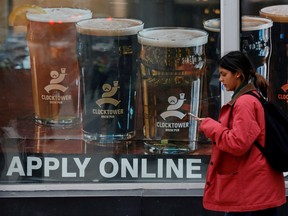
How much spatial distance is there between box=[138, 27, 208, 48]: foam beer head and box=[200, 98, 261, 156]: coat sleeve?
1.55 metres

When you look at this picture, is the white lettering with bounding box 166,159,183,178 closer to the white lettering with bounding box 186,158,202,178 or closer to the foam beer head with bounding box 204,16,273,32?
the white lettering with bounding box 186,158,202,178

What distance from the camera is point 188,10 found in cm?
600

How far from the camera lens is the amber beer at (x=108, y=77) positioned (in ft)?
19.8

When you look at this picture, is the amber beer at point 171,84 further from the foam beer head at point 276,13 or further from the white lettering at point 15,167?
the white lettering at point 15,167

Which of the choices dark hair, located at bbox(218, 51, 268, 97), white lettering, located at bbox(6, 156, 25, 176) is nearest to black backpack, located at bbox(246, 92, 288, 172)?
dark hair, located at bbox(218, 51, 268, 97)

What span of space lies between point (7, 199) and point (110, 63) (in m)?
1.32

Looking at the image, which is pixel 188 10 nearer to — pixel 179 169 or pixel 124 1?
pixel 124 1

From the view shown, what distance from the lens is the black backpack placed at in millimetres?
4508

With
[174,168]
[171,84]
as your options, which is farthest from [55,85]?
[174,168]

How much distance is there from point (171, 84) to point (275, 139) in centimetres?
167

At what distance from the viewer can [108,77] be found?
611cm

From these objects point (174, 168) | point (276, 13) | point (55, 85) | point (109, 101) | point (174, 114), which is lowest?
point (174, 168)

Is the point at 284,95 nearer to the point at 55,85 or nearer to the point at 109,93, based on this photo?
the point at 109,93

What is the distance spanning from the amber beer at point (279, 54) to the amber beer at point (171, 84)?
0.56m
